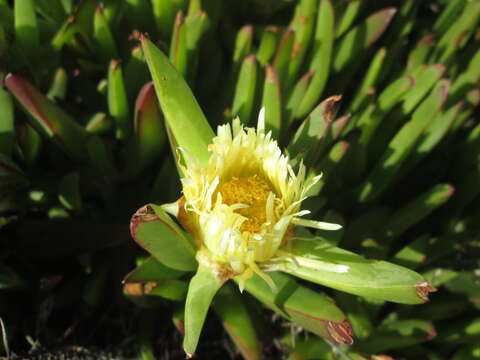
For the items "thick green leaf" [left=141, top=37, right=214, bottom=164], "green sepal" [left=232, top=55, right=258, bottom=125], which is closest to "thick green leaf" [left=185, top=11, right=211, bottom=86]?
"green sepal" [left=232, top=55, right=258, bottom=125]

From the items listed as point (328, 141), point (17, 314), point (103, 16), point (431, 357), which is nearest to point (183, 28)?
point (103, 16)

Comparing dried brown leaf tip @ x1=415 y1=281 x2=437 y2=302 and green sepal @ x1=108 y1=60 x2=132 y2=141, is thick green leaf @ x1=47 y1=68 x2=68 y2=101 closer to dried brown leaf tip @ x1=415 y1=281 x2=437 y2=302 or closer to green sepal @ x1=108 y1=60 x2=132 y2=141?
green sepal @ x1=108 y1=60 x2=132 y2=141

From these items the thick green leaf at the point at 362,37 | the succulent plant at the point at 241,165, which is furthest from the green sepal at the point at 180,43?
the thick green leaf at the point at 362,37

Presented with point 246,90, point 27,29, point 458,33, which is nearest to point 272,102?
point 246,90

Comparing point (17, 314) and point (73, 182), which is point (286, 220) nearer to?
point (73, 182)

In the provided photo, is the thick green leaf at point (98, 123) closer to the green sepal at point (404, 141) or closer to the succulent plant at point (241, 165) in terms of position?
the succulent plant at point (241, 165)

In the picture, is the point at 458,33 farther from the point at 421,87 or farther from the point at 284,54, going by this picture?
the point at 284,54
